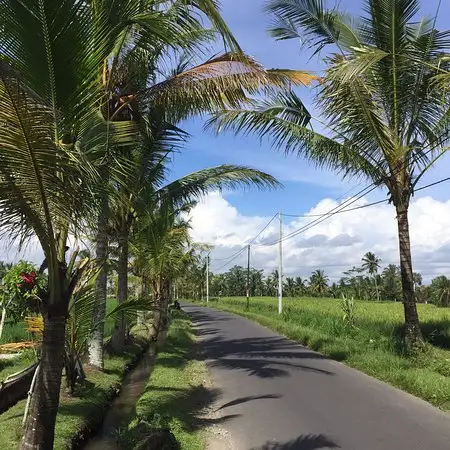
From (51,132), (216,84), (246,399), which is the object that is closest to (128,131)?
(51,132)

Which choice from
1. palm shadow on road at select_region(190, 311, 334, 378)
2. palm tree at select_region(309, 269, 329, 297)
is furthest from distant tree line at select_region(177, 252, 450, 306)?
palm shadow on road at select_region(190, 311, 334, 378)

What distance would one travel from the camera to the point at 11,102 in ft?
12.3

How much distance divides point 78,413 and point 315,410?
3544mm

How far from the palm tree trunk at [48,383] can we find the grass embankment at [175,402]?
1.71 m

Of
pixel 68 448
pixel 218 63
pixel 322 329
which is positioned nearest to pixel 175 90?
pixel 218 63

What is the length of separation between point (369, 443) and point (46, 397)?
3904 mm

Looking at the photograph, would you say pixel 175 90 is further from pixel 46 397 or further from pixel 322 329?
pixel 322 329

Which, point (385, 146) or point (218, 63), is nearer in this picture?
point (218, 63)

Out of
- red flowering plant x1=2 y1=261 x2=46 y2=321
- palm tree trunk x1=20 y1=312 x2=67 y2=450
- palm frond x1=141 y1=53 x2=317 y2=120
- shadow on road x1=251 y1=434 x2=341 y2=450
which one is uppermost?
palm frond x1=141 y1=53 x2=317 y2=120

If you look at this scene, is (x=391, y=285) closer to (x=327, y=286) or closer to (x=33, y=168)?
(x=327, y=286)

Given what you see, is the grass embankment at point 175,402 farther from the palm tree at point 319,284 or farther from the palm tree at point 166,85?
the palm tree at point 319,284

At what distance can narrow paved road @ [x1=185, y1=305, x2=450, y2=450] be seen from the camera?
6.40 meters

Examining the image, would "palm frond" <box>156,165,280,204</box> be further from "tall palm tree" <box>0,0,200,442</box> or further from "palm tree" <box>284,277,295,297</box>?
"palm tree" <box>284,277,295,297</box>

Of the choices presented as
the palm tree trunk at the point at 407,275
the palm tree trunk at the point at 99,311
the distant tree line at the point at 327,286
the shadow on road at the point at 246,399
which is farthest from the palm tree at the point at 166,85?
the distant tree line at the point at 327,286
